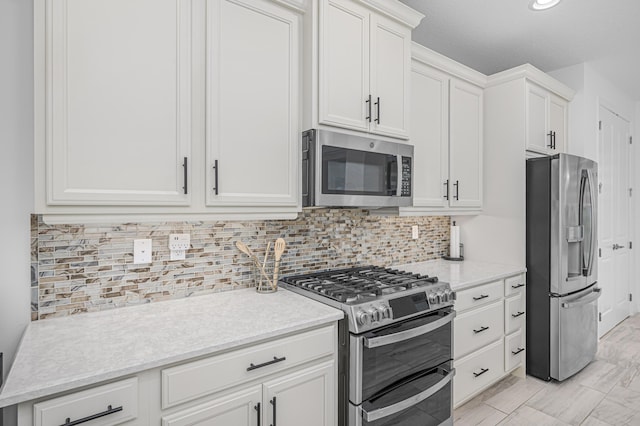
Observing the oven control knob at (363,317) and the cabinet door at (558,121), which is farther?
the cabinet door at (558,121)

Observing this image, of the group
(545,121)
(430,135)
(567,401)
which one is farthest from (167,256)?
(545,121)

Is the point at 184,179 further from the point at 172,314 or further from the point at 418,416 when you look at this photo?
the point at 418,416

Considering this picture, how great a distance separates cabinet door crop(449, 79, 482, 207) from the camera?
9.19 feet

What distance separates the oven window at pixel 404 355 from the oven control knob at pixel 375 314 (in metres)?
0.07

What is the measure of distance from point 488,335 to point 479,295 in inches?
13.2

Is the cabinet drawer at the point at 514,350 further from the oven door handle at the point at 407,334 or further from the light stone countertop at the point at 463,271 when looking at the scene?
the oven door handle at the point at 407,334

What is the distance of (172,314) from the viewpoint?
161 cm

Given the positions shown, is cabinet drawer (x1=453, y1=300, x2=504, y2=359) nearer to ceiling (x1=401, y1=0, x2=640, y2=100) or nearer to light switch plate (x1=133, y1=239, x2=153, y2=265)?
light switch plate (x1=133, y1=239, x2=153, y2=265)

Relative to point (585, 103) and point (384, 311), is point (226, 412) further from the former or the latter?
point (585, 103)

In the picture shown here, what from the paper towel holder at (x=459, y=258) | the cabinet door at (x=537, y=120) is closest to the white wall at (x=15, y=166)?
the paper towel holder at (x=459, y=258)

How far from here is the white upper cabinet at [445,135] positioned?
8.39ft

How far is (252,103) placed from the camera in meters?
1.72

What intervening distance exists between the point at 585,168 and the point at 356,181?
7.20 ft

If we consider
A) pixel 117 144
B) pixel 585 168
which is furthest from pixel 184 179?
pixel 585 168
